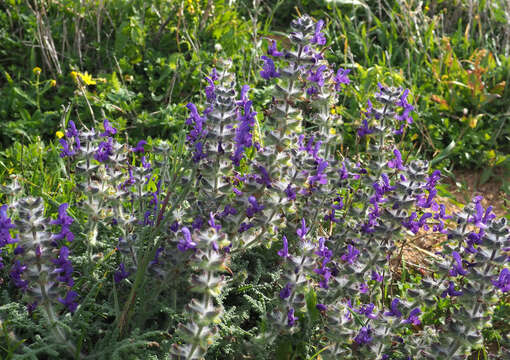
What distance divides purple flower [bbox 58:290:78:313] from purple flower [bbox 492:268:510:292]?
1.55 meters

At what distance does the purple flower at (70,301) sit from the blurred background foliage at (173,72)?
5.78 feet

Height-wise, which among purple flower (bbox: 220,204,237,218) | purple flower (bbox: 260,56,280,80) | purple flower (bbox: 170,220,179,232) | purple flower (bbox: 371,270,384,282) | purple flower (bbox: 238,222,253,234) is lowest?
purple flower (bbox: 371,270,384,282)

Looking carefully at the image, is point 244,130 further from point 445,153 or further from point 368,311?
point 445,153

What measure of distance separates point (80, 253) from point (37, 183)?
0.60 m

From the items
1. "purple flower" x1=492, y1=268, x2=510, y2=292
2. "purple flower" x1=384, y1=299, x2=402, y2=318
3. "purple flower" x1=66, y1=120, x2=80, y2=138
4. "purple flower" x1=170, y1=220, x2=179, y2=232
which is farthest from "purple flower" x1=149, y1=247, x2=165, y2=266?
"purple flower" x1=492, y1=268, x2=510, y2=292

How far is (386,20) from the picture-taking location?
17.5 ft

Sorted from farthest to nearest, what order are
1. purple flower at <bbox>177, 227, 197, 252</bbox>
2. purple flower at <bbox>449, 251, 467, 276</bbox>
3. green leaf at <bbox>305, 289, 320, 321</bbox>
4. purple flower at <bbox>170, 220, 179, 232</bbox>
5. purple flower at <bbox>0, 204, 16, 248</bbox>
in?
1. green leaf at <bbox>305, 289, 320, 321</bbox>
2. purple flower at <bbox>170, 220, 179, 232</bbox>
3. purple flower at <bbox>449, 251, 467, 276</bbox>
4. purple flower at <bbox>0, 204, 16, 248</bbox>
5. purple flower at <bbox>177, 227, 197, 252</bbox>

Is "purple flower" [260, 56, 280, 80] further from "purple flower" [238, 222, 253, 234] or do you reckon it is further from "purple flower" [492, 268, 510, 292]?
"purple flower" [492, 268, 510, 292]

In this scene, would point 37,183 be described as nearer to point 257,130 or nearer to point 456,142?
point 257,130

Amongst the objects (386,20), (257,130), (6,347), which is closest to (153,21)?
(257,130)

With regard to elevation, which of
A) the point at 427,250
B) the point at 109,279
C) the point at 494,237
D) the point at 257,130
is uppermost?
the point at 494,237

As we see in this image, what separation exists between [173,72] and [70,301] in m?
2.45

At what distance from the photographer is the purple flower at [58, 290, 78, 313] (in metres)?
2.11

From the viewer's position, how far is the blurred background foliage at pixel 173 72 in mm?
3857
